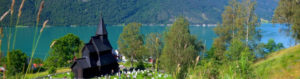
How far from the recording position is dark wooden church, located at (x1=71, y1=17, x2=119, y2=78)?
24.3 meters

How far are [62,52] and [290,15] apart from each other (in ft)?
85.8

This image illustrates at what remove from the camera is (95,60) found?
25.8 m

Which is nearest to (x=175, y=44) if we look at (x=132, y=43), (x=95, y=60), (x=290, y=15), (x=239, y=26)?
(x=239, y=26)

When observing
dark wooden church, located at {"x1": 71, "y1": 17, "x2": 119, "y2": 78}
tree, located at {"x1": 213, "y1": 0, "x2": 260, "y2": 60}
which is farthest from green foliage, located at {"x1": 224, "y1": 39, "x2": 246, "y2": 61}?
dark wooden church, located at {"x1": 71, "y1": 17, "x2": 119, "y2": 78}

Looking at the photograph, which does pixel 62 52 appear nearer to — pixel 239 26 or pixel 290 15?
pixel 239 26

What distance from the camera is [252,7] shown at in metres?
21.0

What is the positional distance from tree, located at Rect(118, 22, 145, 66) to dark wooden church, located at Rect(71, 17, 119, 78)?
4.17 meters

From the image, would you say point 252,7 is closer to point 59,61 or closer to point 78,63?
point 78,63

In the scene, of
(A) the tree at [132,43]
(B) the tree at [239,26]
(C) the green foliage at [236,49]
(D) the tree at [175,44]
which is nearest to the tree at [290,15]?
(B) the tree at [239,26]

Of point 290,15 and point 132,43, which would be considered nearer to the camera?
point 290,15

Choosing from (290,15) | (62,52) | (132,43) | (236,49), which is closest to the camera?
(236,49)

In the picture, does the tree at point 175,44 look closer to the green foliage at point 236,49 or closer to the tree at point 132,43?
the green foliage at point 236,49

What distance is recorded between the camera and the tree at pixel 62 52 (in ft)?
99.2

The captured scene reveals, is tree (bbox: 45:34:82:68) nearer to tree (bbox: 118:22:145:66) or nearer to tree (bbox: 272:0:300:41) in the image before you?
tree (bbox: 118:22:145:66)
